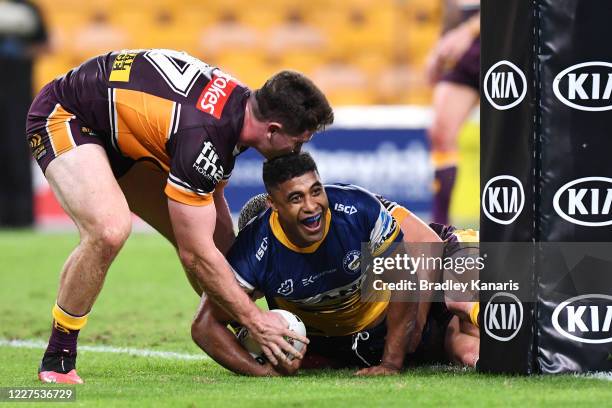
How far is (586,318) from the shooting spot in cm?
495

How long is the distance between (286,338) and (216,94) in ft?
3.75

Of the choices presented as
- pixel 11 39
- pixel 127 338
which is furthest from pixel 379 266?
pixel 11 39

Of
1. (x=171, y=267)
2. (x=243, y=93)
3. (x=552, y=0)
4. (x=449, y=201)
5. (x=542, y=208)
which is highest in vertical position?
(x=552, y=0)

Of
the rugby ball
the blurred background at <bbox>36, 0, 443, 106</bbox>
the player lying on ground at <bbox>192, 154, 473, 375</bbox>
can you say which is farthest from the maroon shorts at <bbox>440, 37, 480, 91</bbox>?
the blurred background at <bbox>36, 0, 443, 106</bbox>

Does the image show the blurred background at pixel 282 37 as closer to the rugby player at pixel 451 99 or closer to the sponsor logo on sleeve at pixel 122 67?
the rugby player at pixel 451 99

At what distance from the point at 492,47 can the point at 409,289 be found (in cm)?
117

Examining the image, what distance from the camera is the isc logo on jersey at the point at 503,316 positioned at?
5012mm

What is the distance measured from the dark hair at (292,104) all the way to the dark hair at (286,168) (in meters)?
0.11

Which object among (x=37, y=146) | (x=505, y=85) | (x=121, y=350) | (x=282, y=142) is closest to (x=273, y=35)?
(x=121, y=350)

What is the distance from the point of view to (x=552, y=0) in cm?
487

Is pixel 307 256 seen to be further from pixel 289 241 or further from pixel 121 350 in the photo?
pixel 121 350

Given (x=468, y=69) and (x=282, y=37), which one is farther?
(x=282, y=37)

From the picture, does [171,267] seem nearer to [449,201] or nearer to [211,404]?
[449,201]

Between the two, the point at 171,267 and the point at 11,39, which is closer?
the point at 171,267
